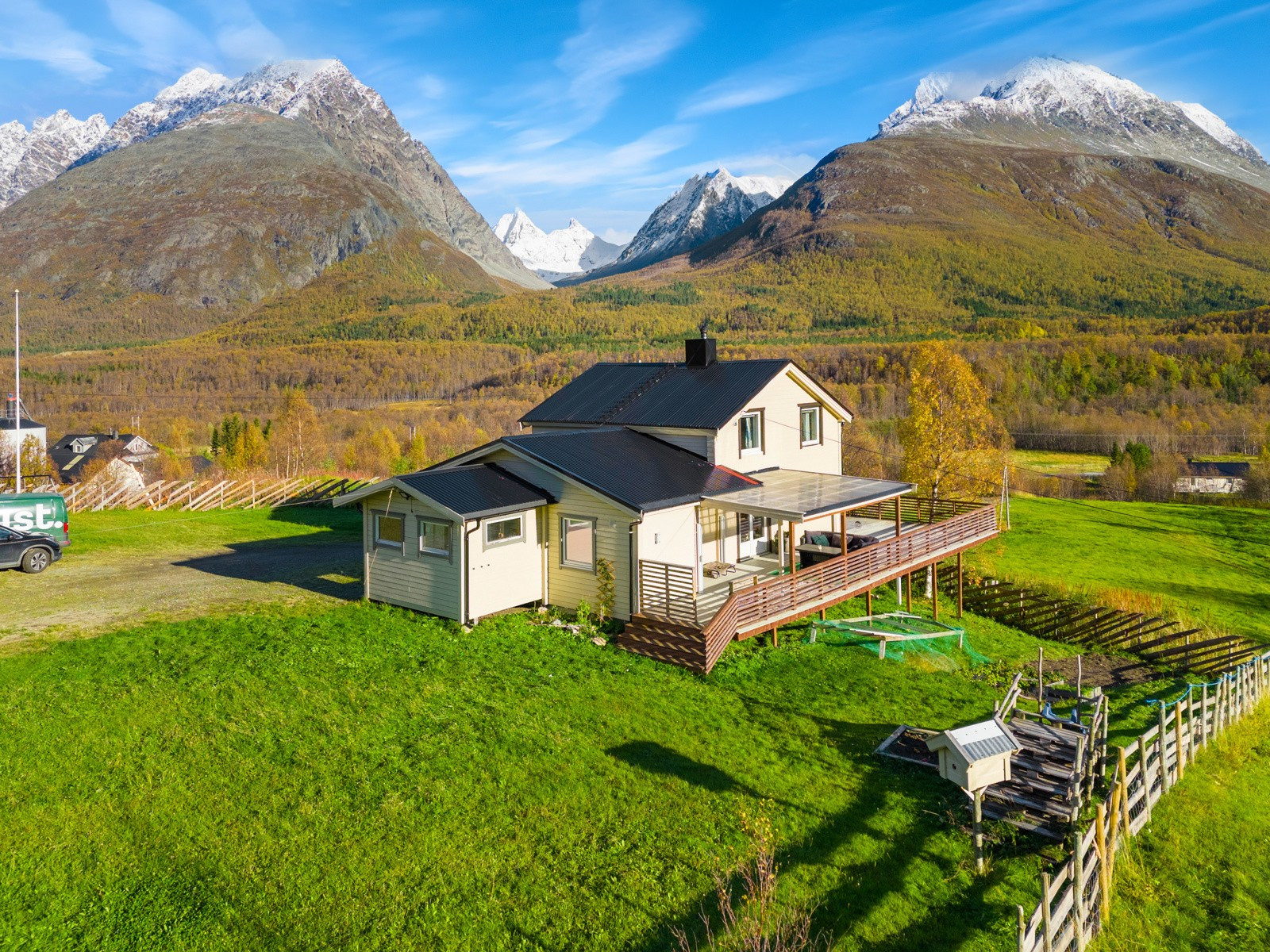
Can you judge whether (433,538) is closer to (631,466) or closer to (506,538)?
(506,538)

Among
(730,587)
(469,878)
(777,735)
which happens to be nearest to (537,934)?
(469,878)

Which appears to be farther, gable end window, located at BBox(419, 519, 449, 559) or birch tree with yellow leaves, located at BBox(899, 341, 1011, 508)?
birch tree with yellow leaves, located at BBox(899, 341, 1011, 508)

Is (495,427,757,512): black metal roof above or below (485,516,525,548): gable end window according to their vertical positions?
above

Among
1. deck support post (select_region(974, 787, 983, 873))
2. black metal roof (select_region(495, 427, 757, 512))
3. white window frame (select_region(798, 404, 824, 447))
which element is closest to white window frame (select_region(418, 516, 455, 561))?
black metal roof (select_region(495, 427, 757, 512))

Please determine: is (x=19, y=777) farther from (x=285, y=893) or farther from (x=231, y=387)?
(x=231, y=387)

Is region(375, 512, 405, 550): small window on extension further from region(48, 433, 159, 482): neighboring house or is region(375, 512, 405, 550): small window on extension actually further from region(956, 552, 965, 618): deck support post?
region(48, 433, 159, 482): neighboring house

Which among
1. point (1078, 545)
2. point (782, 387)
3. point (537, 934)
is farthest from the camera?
point (1078, 545)
